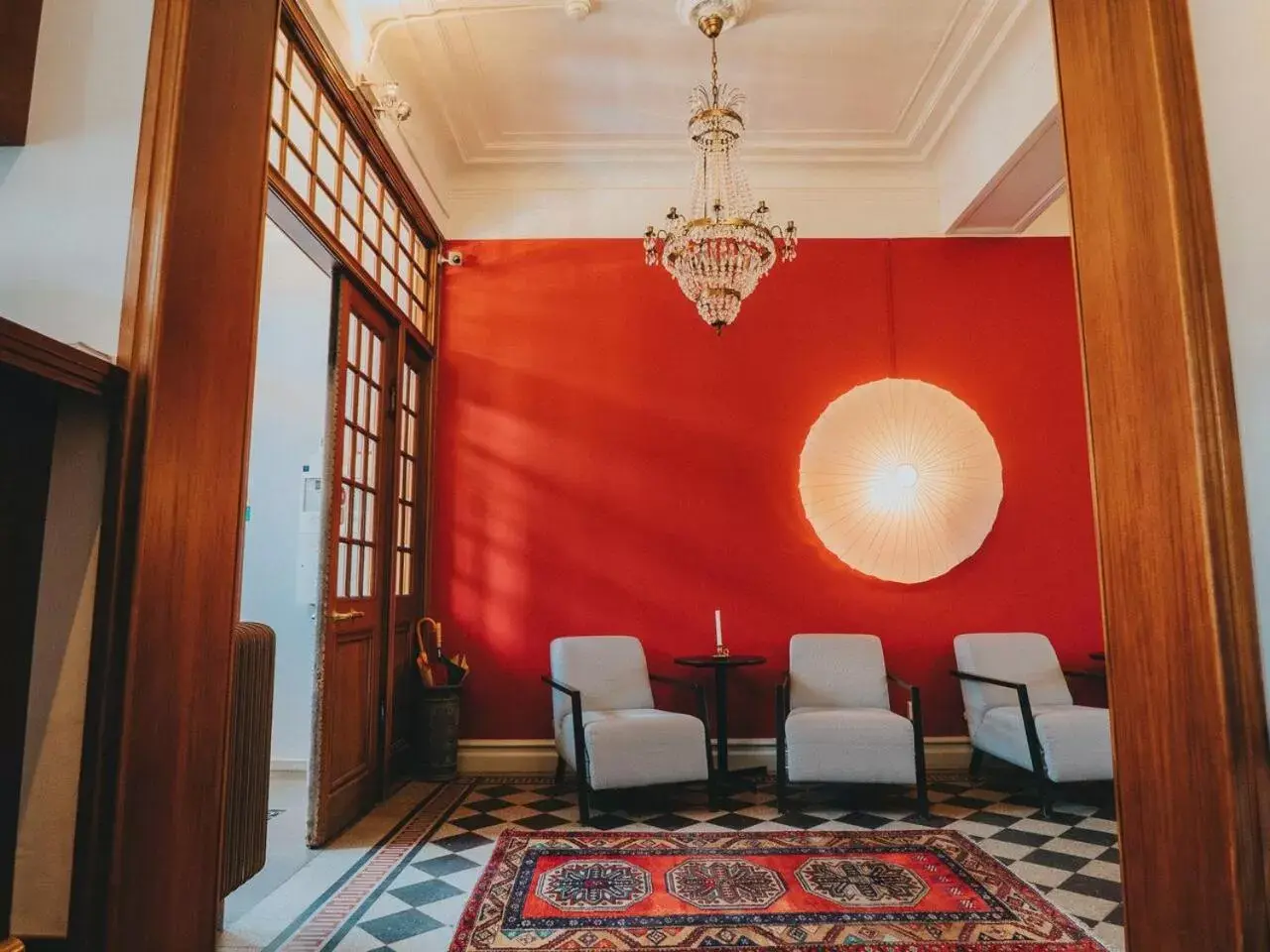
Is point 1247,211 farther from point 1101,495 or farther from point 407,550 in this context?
point 407,550

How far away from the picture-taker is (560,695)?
4.36m

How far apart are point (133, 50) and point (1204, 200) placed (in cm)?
196

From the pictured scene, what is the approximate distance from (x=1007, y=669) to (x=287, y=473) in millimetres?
4191

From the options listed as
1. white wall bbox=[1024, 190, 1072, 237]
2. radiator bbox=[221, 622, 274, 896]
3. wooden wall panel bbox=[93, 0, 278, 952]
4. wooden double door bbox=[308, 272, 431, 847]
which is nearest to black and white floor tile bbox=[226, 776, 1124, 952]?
radiator bbox=[221, 622, 274, 896]

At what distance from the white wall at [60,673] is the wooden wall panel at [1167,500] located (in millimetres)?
1832

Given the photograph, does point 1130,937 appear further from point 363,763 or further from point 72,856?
point 363,763

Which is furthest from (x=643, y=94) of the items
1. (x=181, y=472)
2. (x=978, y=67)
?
(x=181, y=472)

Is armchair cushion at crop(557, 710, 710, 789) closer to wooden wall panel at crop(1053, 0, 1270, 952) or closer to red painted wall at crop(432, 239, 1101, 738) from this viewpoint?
red painted wall at crop(432, 239, 1101, 738)

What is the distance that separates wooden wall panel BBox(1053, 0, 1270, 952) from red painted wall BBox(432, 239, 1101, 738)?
10.6 feet

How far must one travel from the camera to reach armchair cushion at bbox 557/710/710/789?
3.71m

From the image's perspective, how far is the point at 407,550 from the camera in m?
4.56

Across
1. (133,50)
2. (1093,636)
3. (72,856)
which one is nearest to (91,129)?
(133,50)

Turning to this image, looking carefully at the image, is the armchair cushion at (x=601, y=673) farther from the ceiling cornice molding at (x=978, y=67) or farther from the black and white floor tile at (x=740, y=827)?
the ceiling cornice molding at (x=978, y=67)

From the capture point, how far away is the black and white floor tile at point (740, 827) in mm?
2590
